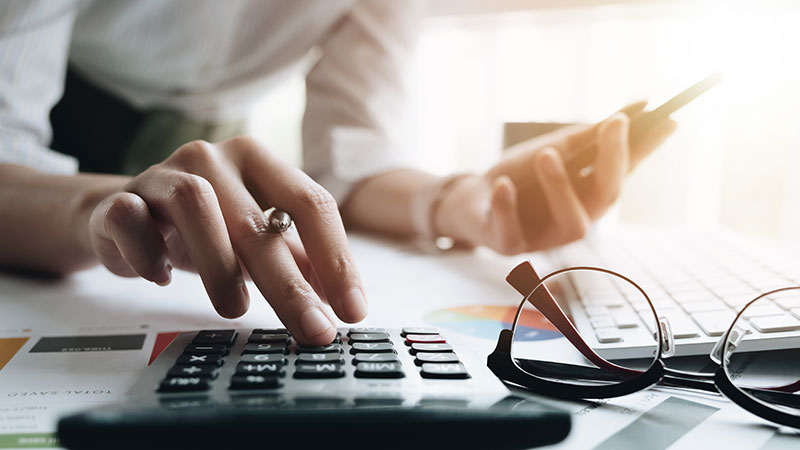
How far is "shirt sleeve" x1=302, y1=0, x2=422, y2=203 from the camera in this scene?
769 mm

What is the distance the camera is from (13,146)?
0.54 metres

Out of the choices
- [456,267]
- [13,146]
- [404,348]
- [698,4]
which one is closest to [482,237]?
[456,267]

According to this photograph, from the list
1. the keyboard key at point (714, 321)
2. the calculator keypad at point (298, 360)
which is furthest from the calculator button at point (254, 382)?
the keyboard key at point (714, 321)

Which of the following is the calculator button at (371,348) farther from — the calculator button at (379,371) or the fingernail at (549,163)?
the fingernail at (549,163)

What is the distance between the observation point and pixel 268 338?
0.96 feet

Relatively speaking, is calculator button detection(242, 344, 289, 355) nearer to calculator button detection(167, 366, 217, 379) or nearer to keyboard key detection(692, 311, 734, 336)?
calculator button detection(167, 366, 217, 379)

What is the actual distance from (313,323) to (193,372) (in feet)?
0.20

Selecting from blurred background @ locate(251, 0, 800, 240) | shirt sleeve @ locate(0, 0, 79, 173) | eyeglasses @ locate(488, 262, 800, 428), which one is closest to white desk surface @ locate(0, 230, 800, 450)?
eyeglasses @ locate(488, 262, 800, 428)

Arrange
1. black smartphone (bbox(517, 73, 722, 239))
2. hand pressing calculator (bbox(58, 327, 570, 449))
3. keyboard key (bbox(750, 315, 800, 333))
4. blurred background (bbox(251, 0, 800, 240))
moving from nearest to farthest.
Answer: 1. hand pressing calculator (bbox(58, 327, 570, 449))
2. keyboard key (bbox(750, 315, 800, 333))
3. black smartphone (bbox(517, 73, 722, 239))
4. blurred background (bbox(251, 0, 800, 240))

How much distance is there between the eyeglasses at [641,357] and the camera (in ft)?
0.84

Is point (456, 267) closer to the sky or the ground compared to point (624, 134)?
closer to the ground

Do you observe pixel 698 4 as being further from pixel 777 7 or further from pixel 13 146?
pixel 13 146

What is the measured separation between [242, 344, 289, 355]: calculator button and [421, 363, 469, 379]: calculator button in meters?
0.06

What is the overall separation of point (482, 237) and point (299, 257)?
24 centimetres
